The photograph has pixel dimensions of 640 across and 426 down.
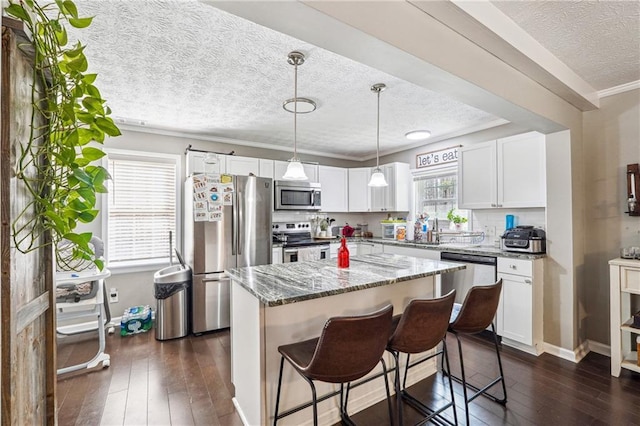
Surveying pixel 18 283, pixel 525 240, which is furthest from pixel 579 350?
pixel 18 283

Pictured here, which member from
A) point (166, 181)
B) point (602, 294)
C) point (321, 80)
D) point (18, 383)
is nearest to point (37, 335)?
point (18, 383)

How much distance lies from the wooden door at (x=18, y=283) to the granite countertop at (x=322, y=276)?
84 cm

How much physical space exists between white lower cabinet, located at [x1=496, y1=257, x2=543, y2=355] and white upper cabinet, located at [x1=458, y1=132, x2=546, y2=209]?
711mm

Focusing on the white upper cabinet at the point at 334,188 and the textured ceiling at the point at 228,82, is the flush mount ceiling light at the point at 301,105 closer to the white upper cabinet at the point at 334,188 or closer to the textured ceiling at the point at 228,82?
the textured ceiling at the point at 228,82

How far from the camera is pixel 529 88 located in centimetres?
229

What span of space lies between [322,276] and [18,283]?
5.04 ft

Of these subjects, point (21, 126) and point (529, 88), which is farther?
point (529, 88)

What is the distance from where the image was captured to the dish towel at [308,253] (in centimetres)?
434

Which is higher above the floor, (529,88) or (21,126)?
(529,88)

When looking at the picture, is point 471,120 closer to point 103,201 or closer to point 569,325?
point 569,325

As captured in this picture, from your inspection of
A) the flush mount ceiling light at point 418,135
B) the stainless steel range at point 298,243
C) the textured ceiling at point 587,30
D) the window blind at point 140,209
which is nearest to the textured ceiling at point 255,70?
the textured ceiling at point 587,30

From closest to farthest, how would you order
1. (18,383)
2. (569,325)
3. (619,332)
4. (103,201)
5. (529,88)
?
1. (18,383)
2. (529,88)
3. (619,332)
4. (569,325)
5. (103,201)

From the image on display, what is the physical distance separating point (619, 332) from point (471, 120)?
255 cm

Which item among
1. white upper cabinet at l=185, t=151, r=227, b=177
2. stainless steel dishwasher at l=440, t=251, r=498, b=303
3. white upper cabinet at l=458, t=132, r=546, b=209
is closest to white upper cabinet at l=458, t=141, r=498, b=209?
white upper cabinet at l=458, t=132, r=546, b=209
